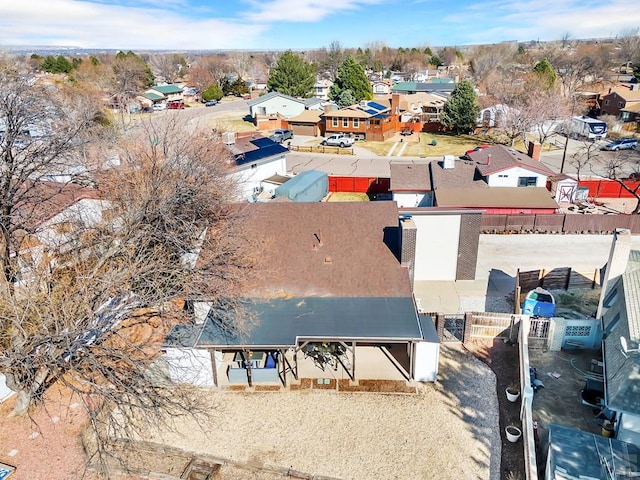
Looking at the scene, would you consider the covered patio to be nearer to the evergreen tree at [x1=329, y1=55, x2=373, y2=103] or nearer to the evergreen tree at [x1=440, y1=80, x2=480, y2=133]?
the evergreen tree at [x1=440, y1=80, x2=480, y2=133]

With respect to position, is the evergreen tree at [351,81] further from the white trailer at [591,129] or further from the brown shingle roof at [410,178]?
the brown shingle roof at [410,178]

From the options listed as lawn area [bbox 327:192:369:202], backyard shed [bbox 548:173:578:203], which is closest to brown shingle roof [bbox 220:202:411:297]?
lawn area [bbox 327:192:369:202]

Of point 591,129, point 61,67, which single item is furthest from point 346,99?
point 61,67

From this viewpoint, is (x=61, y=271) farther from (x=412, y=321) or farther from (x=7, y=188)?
(x=412, y=321)

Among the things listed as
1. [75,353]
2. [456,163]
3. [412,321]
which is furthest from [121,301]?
[456,163]

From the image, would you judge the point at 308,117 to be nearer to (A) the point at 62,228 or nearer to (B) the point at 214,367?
(A) the point at 62,228

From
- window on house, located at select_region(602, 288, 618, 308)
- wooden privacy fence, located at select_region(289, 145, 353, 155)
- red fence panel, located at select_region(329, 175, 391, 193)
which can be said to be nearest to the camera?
window on house, located at select_region(602, 288, 618, 308)
